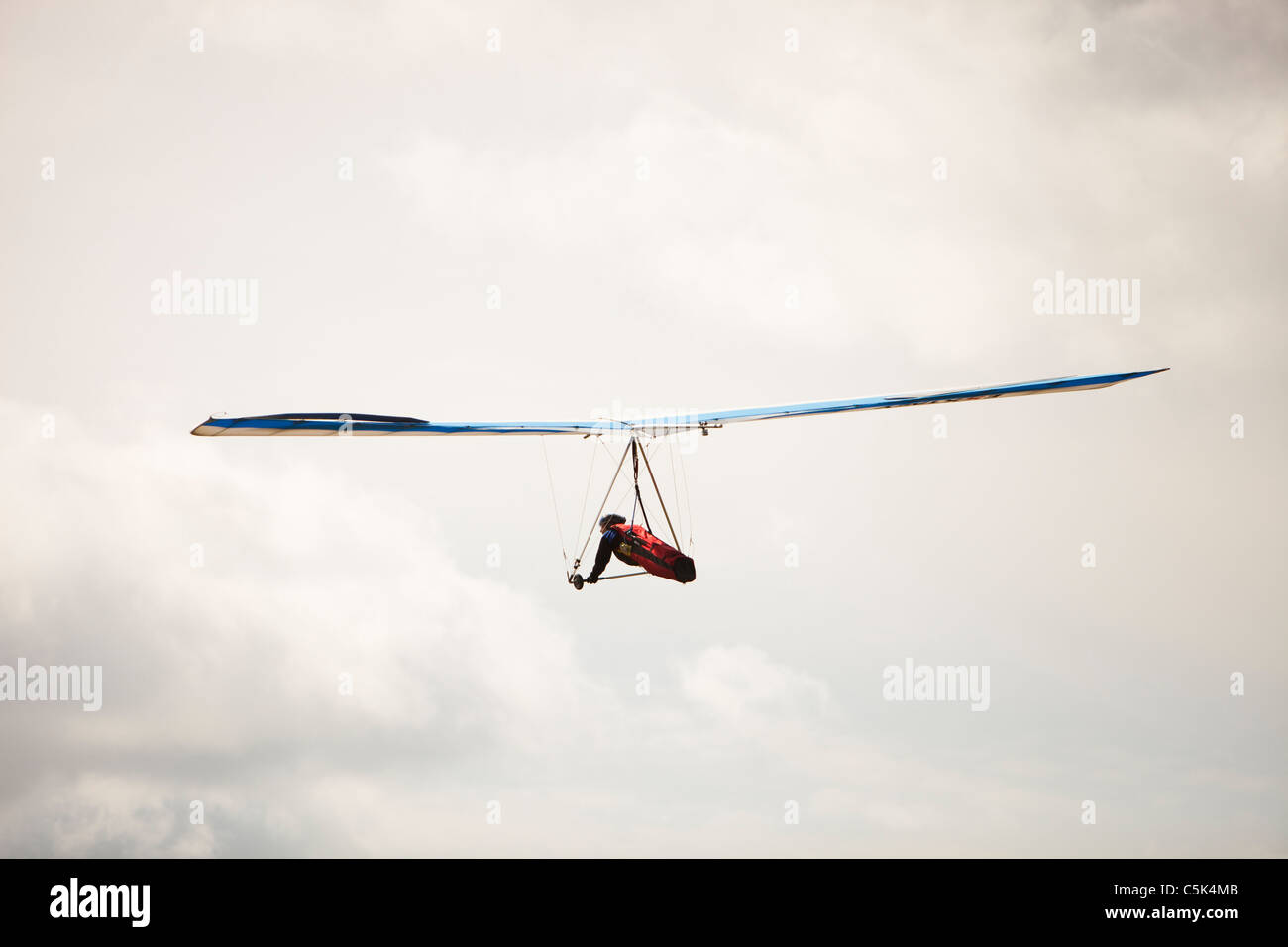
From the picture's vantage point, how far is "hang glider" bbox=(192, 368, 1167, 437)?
27.1 m

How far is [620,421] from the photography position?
3088 centimetres

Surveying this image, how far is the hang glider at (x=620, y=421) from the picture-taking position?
1067 inches

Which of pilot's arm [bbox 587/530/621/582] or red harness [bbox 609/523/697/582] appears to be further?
pilot's arm [bbox 587/530/621/582]

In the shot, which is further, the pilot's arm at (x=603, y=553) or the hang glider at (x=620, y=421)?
the pilot's arm at (x=603, y=553)

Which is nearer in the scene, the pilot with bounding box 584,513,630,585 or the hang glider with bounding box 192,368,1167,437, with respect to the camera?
the hang glider with bounding box 192,368,1167,437

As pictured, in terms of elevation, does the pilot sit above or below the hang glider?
below

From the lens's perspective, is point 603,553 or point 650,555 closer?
point 650,555

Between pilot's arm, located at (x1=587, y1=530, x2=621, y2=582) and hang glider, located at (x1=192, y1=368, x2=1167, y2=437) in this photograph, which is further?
pilot's arm, located at (x1=587, y1=530, x2=621, y2=582)
